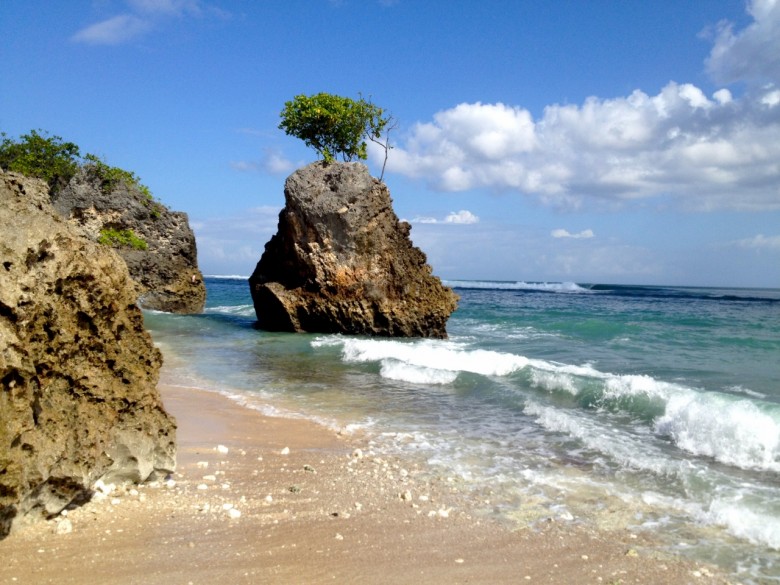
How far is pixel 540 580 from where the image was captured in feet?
14.0

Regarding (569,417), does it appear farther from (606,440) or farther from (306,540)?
(306,540)

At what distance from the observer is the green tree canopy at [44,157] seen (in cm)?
2773

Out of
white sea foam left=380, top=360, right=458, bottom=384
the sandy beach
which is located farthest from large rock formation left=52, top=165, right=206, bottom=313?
the sandy beach

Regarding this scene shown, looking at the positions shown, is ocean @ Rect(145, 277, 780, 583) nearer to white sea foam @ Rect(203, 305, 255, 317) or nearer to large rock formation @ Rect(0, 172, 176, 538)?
large rock formation @ Rect(0, 172, 176, 538)

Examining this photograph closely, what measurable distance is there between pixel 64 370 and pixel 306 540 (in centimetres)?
233

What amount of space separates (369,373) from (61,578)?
10.3 meters

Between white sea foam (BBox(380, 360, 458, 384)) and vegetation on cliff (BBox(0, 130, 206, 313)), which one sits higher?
vegetation on cliff (BBox(0, 130, 206, 313))

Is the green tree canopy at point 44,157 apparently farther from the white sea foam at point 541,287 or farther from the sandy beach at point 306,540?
the white sea foam at point 541,287

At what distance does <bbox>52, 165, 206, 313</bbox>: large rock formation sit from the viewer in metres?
28.2

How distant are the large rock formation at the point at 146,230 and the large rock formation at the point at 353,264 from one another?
33.2 feet

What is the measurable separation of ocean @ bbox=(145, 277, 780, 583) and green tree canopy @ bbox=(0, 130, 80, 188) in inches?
499

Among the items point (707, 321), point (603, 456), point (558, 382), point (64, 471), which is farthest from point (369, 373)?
point (707, 321)

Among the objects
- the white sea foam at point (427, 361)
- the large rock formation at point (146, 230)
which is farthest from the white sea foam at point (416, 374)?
the large rock formation at point (146, 230)

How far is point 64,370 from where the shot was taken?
4742mm
